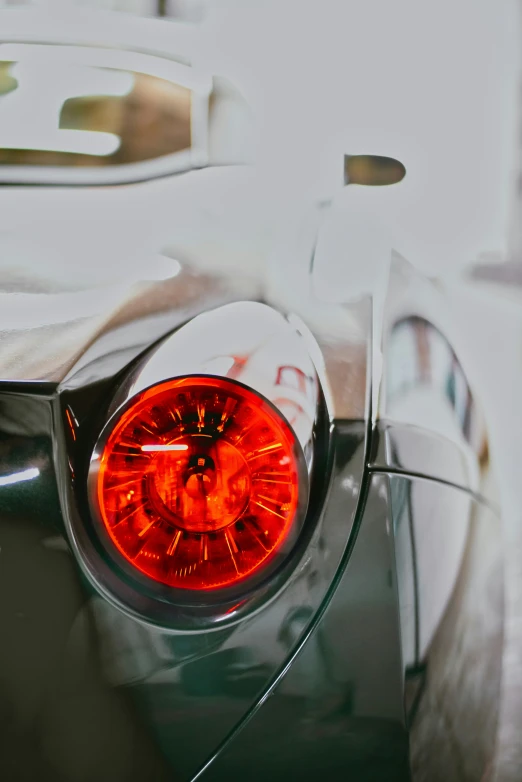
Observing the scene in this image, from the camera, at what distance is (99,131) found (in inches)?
43.6

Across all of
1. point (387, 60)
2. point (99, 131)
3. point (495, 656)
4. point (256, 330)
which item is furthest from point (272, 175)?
point (387, 60)

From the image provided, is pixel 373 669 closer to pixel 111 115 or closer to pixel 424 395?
pixel 424 395

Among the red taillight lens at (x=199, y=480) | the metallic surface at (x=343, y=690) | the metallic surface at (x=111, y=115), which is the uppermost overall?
the metallic surface at (x=111, y=115)

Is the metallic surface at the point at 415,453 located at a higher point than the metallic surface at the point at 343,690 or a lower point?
higher

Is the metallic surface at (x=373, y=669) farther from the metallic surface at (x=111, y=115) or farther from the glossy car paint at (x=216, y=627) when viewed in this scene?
the metallic surface at (x=111, y=115)

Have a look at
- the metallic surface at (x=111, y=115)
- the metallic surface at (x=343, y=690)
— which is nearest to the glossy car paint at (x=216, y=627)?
the metallic surface at (x=343, y=690)

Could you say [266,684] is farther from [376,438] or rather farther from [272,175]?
[272,175]

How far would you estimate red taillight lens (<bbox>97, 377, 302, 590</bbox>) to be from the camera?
66 centimetres

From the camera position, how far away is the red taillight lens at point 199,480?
0.66 metres

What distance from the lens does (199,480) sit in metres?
0.66

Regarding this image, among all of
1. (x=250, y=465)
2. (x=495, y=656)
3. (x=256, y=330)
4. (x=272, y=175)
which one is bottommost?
(x=495, y=656)

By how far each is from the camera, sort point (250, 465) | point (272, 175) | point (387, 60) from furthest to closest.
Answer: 1. point (387, 60)
2. point (272, 175)
3. point (250, 465)

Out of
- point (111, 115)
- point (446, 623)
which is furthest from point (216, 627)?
point (111, 115)

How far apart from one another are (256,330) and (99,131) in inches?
22.6
